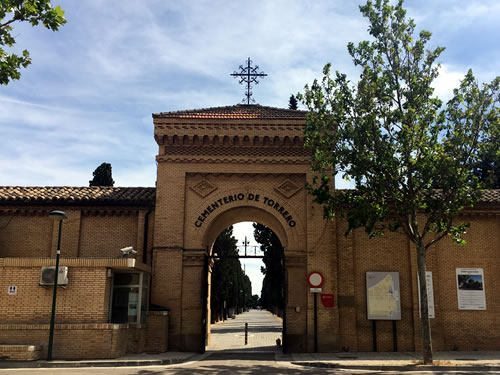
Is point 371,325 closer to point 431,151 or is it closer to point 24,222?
point 431,151

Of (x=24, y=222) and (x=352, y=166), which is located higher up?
(x=352, y=166)

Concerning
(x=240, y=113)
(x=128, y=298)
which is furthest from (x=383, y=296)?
(x=128, y=298)

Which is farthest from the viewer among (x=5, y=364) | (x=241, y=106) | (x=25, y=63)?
(x=241, y=106)

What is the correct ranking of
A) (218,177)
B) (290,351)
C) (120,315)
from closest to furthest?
1. (120,315)
2. (290,351)
3. (218,177)

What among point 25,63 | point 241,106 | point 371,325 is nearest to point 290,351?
point 371,325

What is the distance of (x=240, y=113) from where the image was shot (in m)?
20.9

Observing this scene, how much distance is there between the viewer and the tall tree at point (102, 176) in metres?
33.9

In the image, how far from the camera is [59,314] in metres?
15.5

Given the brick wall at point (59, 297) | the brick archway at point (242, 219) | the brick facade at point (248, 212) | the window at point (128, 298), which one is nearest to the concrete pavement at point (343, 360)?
the brick facade at point (248, 212)

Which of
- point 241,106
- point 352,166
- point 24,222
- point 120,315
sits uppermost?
point 241,106

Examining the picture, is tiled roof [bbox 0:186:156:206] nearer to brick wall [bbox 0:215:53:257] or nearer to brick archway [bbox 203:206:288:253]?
brick wall [bbox 0:215:53:257]

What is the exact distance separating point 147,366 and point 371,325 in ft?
28.5

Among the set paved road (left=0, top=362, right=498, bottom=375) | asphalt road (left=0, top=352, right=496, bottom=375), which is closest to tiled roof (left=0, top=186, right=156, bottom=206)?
asphalt road (left=0, top=352, right=496, bottom=375)

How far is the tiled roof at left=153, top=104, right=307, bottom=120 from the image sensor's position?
65.1 feet
